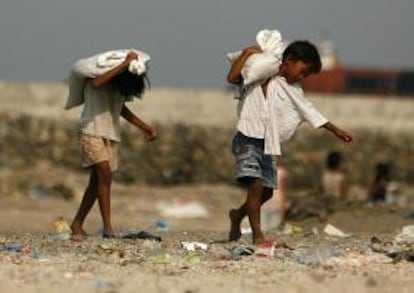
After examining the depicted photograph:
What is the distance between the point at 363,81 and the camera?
40031 mm

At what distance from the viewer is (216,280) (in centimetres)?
656

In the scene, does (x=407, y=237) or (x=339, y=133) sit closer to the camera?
(x=339, y=133)

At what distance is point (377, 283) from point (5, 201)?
1214cm

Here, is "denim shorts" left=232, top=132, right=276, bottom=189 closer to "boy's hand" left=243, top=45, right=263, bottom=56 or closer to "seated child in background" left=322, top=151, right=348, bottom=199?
"boy's hand" left=243, top=45, right=263, bottom=56

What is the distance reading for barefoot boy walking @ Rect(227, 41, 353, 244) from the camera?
26.9 feet

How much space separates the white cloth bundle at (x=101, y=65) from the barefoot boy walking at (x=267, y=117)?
693 millimetres

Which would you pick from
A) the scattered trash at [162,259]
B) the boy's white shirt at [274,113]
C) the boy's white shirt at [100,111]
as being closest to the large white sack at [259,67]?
the boy's white shirt at [274,113]

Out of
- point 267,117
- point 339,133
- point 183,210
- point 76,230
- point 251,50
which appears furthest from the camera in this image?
point 183,210

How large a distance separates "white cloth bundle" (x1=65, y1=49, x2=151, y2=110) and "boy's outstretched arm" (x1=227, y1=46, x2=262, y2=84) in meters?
0.69

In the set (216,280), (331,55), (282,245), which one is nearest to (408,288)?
(216,280)

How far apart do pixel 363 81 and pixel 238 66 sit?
32.3 m

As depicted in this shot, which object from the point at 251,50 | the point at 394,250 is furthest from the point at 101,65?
the point at 394,250

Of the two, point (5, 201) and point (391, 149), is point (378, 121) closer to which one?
point (391, 149)

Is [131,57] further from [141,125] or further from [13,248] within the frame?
[13,248]
